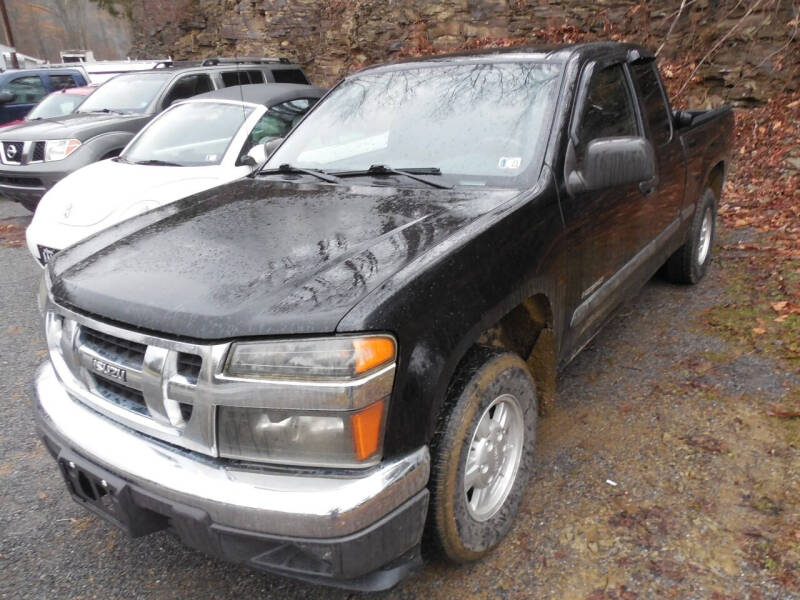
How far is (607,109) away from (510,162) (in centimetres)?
88

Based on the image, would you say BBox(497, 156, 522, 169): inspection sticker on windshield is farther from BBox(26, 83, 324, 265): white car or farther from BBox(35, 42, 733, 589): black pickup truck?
BBox(26, 83, 324, 265): white car

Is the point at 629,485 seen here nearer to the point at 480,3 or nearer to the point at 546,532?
the point at 546,532

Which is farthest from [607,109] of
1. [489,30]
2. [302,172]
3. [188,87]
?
[489,30]

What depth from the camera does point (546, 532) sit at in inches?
99.7

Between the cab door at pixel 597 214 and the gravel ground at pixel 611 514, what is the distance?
0.56 m

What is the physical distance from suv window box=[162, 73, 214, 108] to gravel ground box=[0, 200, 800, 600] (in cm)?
564

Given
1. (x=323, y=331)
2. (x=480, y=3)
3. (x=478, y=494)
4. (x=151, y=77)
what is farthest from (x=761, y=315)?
(x=480, y=3)

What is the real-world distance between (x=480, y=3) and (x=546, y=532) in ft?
36.0

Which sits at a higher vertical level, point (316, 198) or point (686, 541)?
point (316, 198)

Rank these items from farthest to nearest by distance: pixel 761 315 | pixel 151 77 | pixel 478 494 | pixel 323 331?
pixel 151 77 < pixel 761 315 < pixel 478 494 < pixel 323 331

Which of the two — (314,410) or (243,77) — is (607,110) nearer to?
(314,410)

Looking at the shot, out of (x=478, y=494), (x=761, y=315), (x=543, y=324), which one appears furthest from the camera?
(x=761, y=315)

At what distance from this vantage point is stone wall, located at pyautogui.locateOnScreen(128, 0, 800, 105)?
332 inches

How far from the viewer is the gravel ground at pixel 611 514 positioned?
230 cm
